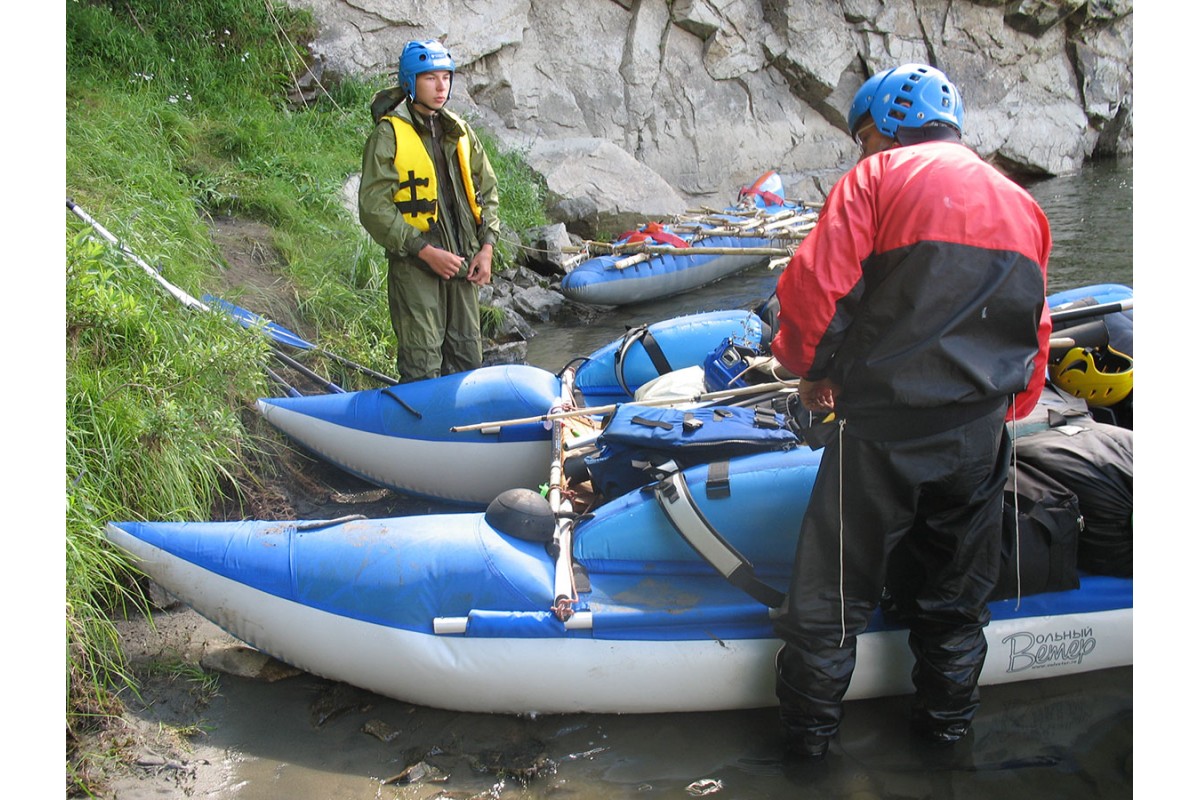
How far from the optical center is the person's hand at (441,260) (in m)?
4.61

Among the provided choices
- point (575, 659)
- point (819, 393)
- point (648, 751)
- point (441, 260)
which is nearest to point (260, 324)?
point (441, 260)

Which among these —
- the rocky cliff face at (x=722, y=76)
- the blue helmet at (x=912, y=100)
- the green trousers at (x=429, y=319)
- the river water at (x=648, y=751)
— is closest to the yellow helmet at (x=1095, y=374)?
the river water at (x=648, y=751)

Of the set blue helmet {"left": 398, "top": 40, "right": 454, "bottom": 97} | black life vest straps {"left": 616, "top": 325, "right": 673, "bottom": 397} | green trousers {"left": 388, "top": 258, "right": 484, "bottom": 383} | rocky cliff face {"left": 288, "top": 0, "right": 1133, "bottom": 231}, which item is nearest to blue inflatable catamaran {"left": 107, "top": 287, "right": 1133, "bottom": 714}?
black life vest straps {"left": 616, "top": 325, "right": 673, "bottom": 397}

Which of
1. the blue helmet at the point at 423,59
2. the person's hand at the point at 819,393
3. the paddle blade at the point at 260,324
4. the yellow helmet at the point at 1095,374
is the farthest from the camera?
the paddle blade at the point at 260,324

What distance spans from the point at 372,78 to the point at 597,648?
28.0 ft

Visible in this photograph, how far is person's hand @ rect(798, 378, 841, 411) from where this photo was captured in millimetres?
2715

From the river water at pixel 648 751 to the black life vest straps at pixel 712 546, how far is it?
0.45 metres

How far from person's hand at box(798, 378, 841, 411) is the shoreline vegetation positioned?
2.27 metres

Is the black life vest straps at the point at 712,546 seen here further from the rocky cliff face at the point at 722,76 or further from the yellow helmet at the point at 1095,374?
the rocky cliff face at the point at 722,76

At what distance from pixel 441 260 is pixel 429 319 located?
361 millimetres

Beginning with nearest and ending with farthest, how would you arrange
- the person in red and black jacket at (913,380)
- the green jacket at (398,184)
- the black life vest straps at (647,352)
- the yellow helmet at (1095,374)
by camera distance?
the person in red and black jacket at (913,380)
the yellow helmet at (1095,374)
the green jacket at (398,184)
the black life vest straps at (647,352)

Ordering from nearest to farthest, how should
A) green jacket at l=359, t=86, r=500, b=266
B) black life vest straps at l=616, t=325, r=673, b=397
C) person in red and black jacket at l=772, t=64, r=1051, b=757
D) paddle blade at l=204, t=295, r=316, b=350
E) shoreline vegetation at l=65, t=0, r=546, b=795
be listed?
person in red and black jacket at l=772, t=64, r=1051, b=757 < shoreline vegetation at l=65, t=0, r=546, b=795 < green jacket at l=359, t=86, r=500, b=266 < black life vest straps at l=616, t=325, r=673, b=397 < paddle blade at l=204, t=295, r=316, b=350

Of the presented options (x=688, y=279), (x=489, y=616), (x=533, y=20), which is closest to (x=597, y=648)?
(x=489, y=616)

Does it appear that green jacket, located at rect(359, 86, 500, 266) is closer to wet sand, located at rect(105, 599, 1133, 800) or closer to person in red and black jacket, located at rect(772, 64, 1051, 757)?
wet sand, located at rect(105, 599, 1133, 800)
